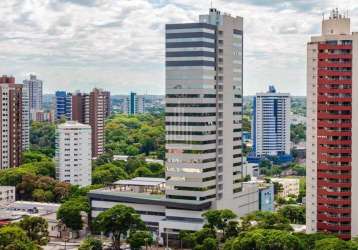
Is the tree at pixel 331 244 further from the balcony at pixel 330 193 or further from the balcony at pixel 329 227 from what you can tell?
the balcony at pixel 330 193

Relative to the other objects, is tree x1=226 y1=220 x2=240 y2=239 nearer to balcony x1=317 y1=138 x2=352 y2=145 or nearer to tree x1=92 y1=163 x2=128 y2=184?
balcony x1=317 y1=138 x2=352 y2=145

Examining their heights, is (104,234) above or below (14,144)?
below

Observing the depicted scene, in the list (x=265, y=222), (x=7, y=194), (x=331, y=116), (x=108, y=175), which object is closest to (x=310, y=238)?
(x=265, y=222)

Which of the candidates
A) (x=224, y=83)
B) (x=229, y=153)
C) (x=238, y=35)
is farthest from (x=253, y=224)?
(x=238, y=35)

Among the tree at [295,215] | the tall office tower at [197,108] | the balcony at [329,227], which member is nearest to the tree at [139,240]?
the tall office tower at [197,108]

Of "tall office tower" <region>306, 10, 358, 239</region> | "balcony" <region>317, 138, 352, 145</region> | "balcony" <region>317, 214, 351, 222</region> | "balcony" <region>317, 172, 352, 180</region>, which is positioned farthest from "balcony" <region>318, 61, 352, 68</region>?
"balcony" <region>317, 214, 351, 222</region>

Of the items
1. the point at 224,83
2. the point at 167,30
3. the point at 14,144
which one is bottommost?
the point at 14,144

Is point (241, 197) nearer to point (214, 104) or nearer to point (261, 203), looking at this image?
point (261, 203)
